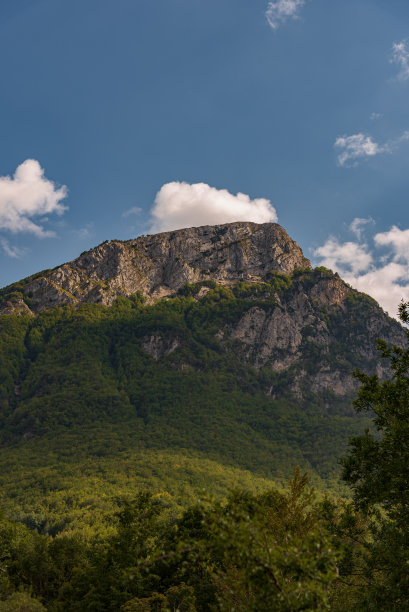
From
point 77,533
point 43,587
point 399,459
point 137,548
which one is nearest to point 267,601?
point 399,459

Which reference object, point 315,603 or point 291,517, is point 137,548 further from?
point 315,603

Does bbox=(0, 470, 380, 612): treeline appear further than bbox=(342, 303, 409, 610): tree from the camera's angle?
No

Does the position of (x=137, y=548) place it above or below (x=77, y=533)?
above

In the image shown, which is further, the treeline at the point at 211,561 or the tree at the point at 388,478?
the tree at the point at 388,478

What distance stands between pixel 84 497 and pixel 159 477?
29.5m

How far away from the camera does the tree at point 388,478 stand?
1923cm

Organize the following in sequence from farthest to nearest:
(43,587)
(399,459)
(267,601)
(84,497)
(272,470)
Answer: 1. (272,470)
2. (84,497)
3. (43,587)
4. (399,459)
5. (267,601)

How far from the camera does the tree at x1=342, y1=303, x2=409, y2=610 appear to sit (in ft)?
63.1

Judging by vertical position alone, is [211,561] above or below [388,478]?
below

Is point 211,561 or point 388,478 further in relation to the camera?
point 211,561

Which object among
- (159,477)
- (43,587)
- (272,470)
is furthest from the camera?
(272,470)

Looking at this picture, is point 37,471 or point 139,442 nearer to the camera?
point 37,471

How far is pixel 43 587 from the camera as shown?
62375 millimetres

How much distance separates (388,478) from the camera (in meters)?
22.8
